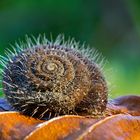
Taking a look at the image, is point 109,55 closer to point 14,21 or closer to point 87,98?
point 14,21

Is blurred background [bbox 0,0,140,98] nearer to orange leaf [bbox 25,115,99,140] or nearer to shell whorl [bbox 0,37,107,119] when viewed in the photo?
shell whorl [bbox 0,37,107,119]

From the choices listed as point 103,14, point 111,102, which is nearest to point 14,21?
point 103,14

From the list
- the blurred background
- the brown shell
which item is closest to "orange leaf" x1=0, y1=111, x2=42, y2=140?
the brown shell

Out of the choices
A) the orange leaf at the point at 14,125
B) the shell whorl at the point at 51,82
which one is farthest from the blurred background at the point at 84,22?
the orange leaf at the point at 14,125

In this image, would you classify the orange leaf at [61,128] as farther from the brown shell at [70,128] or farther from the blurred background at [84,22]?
the blurred background at [84,22]

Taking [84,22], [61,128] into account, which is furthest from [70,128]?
[84,22]

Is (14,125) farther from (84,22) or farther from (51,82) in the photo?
(84,22)
